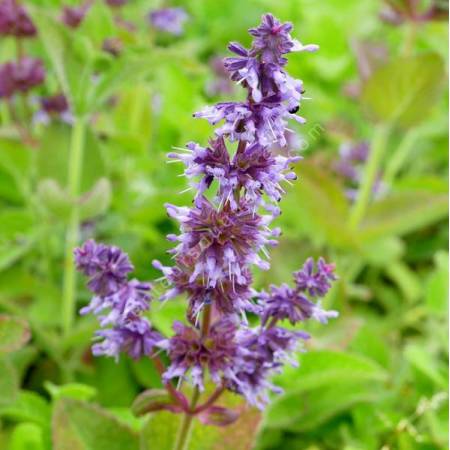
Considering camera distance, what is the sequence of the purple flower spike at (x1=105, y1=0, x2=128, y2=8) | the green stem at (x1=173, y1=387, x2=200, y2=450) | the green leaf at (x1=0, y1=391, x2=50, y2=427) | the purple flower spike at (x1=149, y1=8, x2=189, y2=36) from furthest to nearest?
the purple flower spike at (x1=149, y1=8, x2=189, y2=36) → the purple flower spike at (x1=105, y1=0, x2=128, y2=8) → the green leaf at (x1=0, y1=391, x2=50, y2=427) → the green stem at (x1=173, y1=387, x2=200, y2=450)

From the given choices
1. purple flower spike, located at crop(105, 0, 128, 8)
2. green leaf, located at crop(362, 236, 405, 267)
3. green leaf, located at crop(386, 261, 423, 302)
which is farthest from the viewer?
purple flower spike, located at crop(105, 0, 128, 8)

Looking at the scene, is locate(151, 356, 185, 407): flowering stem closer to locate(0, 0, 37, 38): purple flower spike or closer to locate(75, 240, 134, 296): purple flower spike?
locate(75, 240, 134, 296): purple flower spike

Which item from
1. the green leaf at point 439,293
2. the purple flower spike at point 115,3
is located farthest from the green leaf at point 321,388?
the purple flower spike at point 115,3

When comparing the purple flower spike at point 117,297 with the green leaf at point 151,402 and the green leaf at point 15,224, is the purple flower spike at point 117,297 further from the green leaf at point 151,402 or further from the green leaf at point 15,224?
the green leaf at point 15,224

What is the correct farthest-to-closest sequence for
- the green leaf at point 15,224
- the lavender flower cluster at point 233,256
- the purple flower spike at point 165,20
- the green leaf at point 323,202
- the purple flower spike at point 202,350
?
1. the purple flower spike at point 165,20
2. the green leaf at point 323,202
3. the green leaf at point 15,224
4. the purple flower spike at point 202,350
5. the lavender flower cluster at point 233,256

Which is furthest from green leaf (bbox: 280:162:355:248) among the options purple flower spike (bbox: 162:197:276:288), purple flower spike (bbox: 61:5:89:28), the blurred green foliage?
purple flower spike (bbox: 162:197:276:288)

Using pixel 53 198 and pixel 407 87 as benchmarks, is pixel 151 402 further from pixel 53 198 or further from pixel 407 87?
pixel 407 87

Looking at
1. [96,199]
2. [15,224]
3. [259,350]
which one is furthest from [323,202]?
[259,350]

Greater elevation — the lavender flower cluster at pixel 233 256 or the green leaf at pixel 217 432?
the lavender flower cluster at pixel 233 256

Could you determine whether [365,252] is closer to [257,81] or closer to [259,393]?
[259,393]
